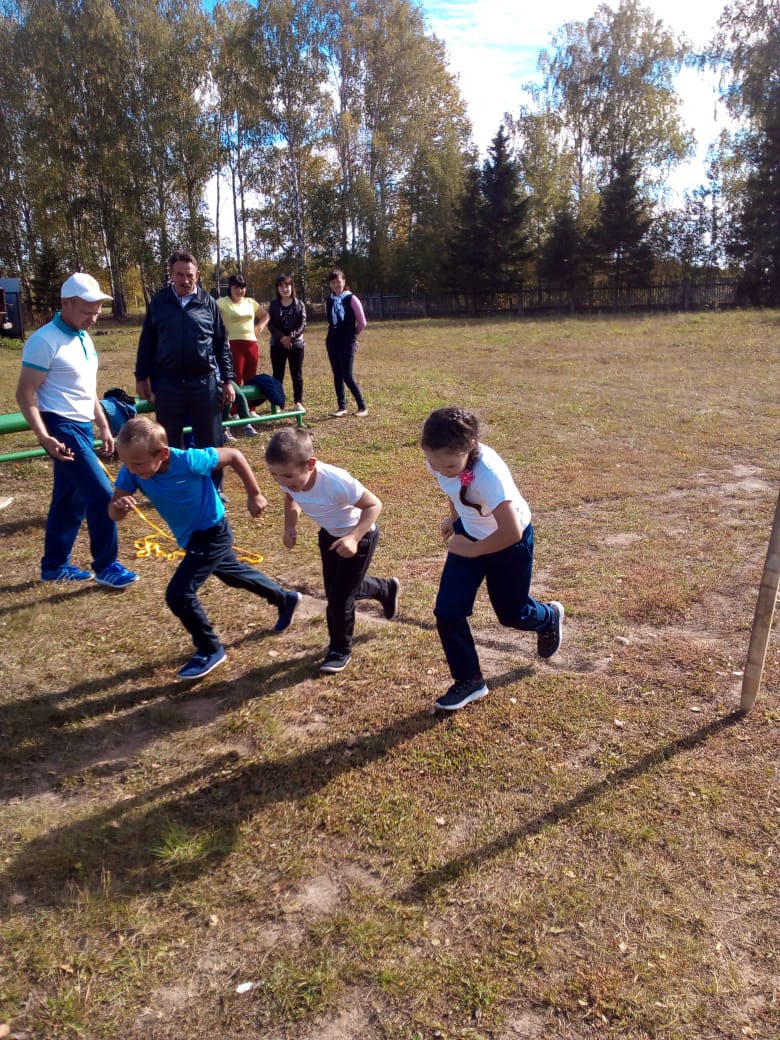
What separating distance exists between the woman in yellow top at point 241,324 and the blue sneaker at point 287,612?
5.50 meters

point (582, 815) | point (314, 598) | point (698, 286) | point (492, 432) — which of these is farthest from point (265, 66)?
point (582, 815)

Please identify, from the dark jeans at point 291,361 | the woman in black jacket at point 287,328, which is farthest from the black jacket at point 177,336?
the dark jeans at point 291,361

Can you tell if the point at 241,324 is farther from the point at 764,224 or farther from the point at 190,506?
the point at 764,224

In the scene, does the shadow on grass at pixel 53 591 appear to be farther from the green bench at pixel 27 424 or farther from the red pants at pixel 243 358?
the red pants at pixel 243 358

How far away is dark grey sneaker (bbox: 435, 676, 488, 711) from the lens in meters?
3.64

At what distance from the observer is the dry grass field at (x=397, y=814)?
224cm

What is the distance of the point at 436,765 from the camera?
329cm

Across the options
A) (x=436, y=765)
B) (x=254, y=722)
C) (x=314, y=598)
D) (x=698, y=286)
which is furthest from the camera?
(x=698, y=286)

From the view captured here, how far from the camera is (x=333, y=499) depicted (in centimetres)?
383

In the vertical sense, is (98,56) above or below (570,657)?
above

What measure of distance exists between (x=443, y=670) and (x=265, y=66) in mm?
36257

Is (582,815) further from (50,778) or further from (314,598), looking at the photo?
(314,598)

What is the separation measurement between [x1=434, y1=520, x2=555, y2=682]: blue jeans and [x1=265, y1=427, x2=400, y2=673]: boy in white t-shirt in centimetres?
47

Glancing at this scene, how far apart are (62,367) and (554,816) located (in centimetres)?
→ 385
